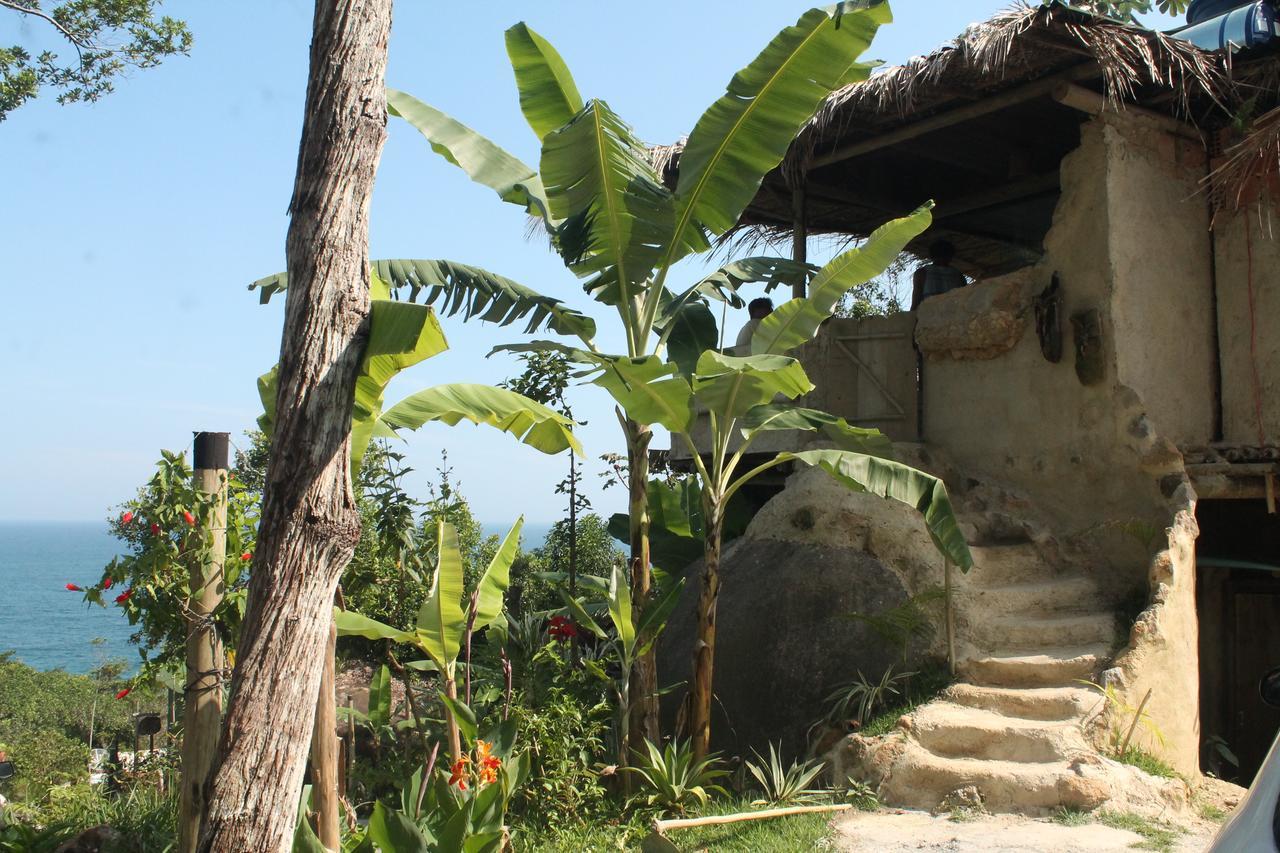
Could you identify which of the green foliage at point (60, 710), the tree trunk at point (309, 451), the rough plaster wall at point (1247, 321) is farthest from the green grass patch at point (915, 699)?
the green foliage at point (60, 710)

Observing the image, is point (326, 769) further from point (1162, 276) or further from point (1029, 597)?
point (1162, 276)

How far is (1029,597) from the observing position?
25.4ft

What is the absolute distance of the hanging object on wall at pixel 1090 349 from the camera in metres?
8.03

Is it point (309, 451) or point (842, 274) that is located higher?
point (842, 274)

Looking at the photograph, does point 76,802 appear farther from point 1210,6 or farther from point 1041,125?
point 1210,6

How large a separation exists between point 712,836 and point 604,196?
3681 mm

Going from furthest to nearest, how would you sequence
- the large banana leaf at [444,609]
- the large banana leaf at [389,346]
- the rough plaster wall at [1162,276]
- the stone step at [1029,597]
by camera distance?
the rough plaster wall at [1162,276], the stone step at [1029,597], the large banana leaf at [444,609], the large banana leaf at [389,346]

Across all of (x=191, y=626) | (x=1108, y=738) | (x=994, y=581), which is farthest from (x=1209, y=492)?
(x=191, y=626)

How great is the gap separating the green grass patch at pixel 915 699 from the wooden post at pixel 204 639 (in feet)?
12.8

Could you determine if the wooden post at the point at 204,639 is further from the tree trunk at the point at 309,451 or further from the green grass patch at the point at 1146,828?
the green grass patch at the point at 1146,828

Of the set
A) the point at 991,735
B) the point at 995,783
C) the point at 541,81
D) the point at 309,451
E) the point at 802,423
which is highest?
the point at 541,81

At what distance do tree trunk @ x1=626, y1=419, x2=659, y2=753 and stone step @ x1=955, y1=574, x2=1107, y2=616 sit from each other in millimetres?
2297

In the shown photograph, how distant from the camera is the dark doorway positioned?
8703mm

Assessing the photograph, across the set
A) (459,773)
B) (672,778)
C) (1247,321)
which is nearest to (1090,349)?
(1247,321)
